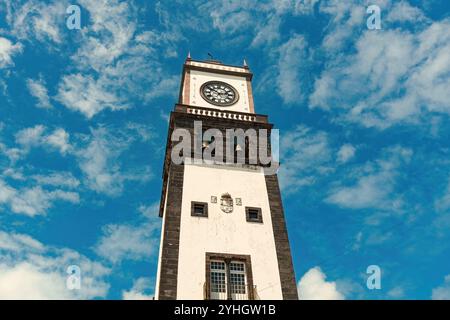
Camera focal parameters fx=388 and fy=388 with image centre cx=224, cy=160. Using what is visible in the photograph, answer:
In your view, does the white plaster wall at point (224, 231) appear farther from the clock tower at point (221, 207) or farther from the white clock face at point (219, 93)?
the white clock face at point (219, 93)

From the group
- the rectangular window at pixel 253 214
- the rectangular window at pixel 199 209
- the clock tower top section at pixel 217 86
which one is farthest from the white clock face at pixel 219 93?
the rectangular window at pixel 253 214

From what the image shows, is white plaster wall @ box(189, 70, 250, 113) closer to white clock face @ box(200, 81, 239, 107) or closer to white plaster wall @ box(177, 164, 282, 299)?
white clock face @ box(200, 81, 239, 107)

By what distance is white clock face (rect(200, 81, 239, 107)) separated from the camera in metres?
29.4

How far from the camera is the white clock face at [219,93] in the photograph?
29391mm

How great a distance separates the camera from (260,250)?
2072 cm

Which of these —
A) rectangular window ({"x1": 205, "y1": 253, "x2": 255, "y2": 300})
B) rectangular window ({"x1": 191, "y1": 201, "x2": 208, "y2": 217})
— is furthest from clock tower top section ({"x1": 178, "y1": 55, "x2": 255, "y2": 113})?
rectangular window ({"x1": 205, "y1": 253, "x2": 255, "y2": 300})

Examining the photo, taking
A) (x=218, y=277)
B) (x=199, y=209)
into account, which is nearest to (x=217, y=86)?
(x=199, y=209)

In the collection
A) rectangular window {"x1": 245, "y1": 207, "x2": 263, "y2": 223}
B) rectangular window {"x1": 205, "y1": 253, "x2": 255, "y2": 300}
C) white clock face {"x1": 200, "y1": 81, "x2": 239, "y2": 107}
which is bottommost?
rectangular window {"x1": 205, "y1": 253, "x2": 255, "y2": 300}

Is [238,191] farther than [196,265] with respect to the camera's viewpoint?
Yes

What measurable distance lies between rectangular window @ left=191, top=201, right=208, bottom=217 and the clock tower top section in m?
8.96
